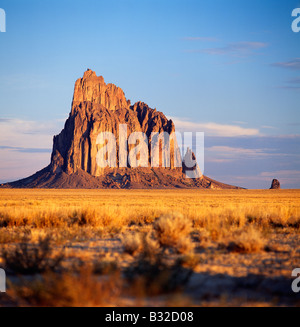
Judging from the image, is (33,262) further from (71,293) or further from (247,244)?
(247,244)

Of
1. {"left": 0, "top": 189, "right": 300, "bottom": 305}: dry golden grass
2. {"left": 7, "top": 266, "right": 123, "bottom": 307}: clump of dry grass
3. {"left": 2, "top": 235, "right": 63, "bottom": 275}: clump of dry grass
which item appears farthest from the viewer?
{"left": 2, "top": 235, "right": 63, "bottom": 275}: clump of dry grass

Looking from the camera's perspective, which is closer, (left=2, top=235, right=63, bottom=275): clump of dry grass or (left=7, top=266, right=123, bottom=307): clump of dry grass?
(left=7, top=266, right=123, bottom=307): clump of dry grass

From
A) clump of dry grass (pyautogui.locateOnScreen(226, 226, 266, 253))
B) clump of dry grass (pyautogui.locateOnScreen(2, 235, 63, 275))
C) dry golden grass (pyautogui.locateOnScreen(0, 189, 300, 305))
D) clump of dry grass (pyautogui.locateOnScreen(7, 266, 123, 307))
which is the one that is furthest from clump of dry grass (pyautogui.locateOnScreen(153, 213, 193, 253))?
clump of dry grass (pyautogui.locateOnScreen(7, 266, 123, 307))

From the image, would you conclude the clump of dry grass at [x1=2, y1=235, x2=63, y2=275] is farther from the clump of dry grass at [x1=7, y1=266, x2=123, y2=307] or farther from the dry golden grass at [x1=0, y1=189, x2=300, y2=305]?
the clump of dry grass at [x1=7, y1=266, x2=123, y2=307]

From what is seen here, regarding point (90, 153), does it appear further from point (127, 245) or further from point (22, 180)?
point (127, 245)

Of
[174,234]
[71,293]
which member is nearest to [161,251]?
[174,234]

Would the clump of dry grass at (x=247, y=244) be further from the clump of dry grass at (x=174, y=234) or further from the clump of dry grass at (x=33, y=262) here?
the clump of dry grass at (x=33, y=262)

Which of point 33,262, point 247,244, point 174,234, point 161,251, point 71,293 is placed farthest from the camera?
point 174,234

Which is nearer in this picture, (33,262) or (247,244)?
(33,262)

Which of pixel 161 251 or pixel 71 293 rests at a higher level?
pixel 71 293

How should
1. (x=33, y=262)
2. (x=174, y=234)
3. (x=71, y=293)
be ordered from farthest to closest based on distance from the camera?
(x=174, y=234)
(x=33, y=262)
(x=71, y=293)

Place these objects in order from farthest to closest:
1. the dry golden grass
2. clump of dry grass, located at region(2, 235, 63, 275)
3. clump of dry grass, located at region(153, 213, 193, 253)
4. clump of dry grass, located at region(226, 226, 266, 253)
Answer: clump of dry grass, located at region(153, 213, 193, 253), clump of dry grass, located at region(226, 226, 266, 253), clump of dry grass, located at region(2, 235, 63, 275), the dry golden grass
